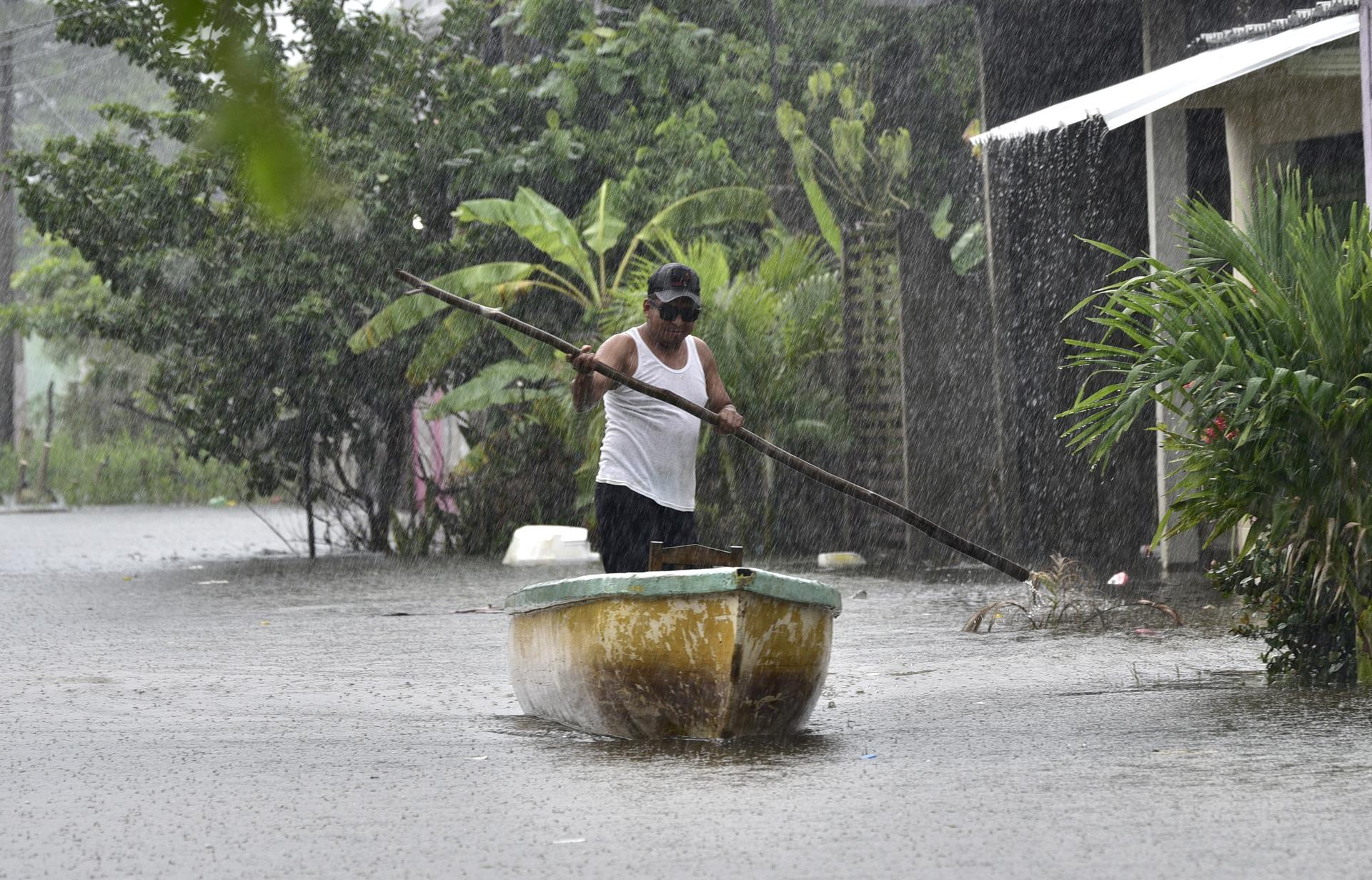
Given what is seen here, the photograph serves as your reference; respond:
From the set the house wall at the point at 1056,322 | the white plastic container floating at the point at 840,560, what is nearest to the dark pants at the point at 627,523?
the house wall at the point at 1056,322

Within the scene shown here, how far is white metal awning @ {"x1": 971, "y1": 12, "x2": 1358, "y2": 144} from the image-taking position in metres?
11.6

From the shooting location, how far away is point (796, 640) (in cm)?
733

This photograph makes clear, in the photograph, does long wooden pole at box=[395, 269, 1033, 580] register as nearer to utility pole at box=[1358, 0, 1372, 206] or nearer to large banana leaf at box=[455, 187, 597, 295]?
utility pole at box=[1358, 0, 1372, 206]

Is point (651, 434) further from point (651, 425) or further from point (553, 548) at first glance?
point (553, 548)

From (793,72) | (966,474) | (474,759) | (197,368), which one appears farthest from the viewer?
(793,72)

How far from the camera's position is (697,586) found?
7.11 metres

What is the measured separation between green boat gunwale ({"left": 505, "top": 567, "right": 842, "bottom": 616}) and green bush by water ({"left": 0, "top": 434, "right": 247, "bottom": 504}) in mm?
28272

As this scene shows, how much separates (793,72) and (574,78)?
631 centimetres

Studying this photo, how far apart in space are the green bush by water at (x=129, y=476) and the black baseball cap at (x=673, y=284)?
89.9 feet

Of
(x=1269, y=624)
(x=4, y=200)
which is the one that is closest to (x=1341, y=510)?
(x=1269, y=624)

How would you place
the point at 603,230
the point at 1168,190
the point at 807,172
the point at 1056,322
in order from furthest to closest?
the point at 807,172 < the point at 603,230 < the point at 1056,322 < the point at 1168,190

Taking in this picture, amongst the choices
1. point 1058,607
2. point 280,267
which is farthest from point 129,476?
point 1058,607

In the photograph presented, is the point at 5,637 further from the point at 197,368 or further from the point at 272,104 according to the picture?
the point at 272,104

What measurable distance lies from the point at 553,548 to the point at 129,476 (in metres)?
20.5
